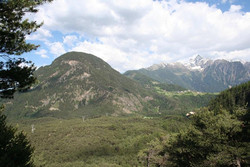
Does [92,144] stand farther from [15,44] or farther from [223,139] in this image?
[15,44]

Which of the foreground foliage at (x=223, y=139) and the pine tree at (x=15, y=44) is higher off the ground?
the pine tree at (x=15, y=44)

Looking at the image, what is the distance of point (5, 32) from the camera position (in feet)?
41.1

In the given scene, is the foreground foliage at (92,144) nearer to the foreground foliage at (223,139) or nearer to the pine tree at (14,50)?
the foreground foliage at (223,139)

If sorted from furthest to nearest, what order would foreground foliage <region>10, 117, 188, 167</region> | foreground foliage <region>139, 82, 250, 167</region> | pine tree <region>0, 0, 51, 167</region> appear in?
foreground foliage <region>10, 117, 188, 167</region>, foreground foliage <region>139, 82, 250, 167</region>, pine tree <region>0, 0, 51, 167</region>

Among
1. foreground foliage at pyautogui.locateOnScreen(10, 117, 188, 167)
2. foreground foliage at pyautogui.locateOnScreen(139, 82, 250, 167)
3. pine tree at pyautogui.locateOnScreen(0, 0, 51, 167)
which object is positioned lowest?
foreground foliage at pyautogui.locateOnScreen(10, 117, 188, 167)

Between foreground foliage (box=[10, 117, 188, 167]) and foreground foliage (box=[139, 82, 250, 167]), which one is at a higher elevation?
foreground foliage (box=[139, 82, 250, 167])

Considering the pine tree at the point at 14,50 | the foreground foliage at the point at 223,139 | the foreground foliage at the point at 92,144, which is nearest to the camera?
the pine tree at the point at 14,50

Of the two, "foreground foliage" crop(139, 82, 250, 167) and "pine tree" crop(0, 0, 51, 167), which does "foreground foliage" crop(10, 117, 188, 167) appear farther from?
"pine tree" crop(0, 0, 51, 167)

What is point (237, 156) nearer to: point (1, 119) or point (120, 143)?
point (1, 119)

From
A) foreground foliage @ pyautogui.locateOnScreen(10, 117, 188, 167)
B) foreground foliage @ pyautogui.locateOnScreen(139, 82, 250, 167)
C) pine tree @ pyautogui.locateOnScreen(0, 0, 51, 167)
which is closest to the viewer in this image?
pine tree @ pyautogui.locateOnScreen(0, 0, 51, 167)

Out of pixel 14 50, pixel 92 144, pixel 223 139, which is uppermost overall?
pixel 14 50

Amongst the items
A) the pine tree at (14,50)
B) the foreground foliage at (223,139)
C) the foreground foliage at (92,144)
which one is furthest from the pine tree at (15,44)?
the foreground foliage at (92,144)

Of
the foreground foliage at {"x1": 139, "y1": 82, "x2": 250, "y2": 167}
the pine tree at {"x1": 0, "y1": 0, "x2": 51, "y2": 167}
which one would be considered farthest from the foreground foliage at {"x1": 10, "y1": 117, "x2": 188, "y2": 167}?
the pine tree at {"x1": 0, "y1": 0, "x2": 51, "y2": 167}

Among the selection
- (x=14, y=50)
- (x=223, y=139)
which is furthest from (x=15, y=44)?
(x=223, y=139)
